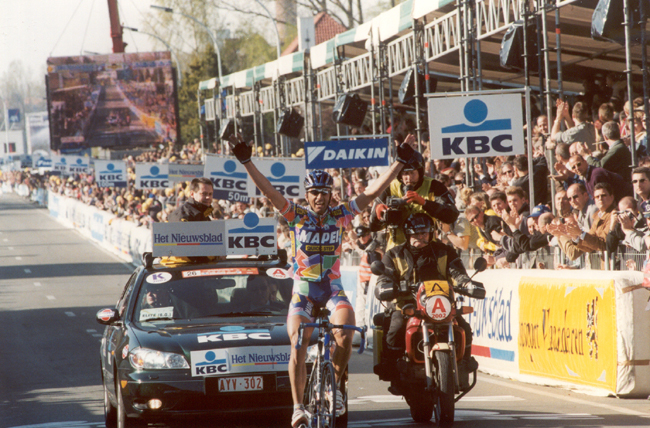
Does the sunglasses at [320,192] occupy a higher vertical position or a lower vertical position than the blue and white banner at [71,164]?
lower

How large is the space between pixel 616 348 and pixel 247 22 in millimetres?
55264

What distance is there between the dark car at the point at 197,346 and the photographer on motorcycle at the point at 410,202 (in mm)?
1080

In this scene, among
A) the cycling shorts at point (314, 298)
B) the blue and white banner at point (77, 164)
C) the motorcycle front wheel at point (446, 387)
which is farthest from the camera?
the blue and white banner at point (77, 164)

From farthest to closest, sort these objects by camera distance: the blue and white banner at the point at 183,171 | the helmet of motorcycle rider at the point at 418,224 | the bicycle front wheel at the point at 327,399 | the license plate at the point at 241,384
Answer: the blue and white banner at the point at 183,171 → the helmet of motorcycle rider at the point at 418,224 → the license plate at the point at 241,384 → the bicycle front wheel at the point at 327,399

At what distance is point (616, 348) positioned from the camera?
369 inches

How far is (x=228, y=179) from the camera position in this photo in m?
20.6

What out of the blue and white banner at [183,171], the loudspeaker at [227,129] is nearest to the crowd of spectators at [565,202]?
the blue and white banner at [183,171]

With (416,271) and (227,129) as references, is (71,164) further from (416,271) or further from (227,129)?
(416,271)

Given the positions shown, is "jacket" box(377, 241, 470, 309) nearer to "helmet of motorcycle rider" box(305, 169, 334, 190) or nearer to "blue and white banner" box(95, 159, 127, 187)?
"helmet of motorcycle rider" box(305, 169, 334, 190)

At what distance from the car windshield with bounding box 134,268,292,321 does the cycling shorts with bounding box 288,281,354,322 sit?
1.13 metres

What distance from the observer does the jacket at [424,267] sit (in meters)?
8.34

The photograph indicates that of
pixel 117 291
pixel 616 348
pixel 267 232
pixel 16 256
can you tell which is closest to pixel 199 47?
pixel 16 256

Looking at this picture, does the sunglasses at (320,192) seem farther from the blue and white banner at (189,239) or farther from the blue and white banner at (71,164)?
the blue and white banner at (71,164)

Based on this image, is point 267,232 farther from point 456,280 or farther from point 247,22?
point 247,22
